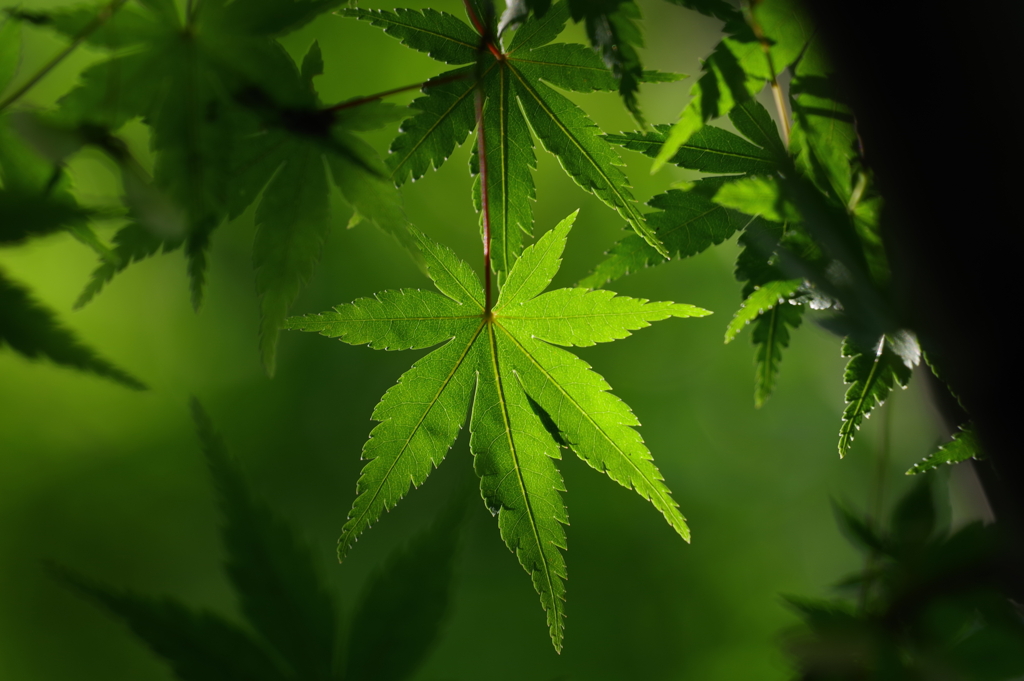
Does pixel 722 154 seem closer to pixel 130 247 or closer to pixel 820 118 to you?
pixel 820 118

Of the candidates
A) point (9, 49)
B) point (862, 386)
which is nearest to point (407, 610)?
point (862, 386)

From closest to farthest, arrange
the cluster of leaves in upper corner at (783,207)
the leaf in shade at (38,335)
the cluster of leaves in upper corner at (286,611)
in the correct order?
the cluster of leaves in upper corner at (783,207)
the leaf in shade at (38,335)
the cluster of leaves in upper corner at (286,611)

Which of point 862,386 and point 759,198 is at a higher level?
point 759,198

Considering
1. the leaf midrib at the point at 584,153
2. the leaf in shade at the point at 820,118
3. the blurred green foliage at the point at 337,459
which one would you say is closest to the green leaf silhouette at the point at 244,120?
the leaf midrib at the point at 584,153

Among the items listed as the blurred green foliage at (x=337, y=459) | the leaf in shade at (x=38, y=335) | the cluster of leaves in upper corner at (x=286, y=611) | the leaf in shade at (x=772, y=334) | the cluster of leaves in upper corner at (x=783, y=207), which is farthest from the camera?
the blurred green foliage at (x=337, y=459)

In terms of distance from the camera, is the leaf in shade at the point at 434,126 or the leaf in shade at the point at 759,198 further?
the leaf in shade at the point at 434,126

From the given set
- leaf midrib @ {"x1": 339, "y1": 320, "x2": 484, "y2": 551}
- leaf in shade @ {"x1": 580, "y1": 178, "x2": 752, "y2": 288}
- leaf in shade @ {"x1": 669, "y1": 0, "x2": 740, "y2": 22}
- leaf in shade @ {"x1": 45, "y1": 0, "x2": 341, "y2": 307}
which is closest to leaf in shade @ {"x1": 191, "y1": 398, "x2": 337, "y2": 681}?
leaf midrib @ {"x1": 339, "y1": 320, "x2": 484, "y2": 551}

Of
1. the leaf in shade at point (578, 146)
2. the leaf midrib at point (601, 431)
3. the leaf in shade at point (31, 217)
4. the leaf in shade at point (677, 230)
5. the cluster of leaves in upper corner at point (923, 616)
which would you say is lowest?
the cluster of leaves in upper corner at point (923, 616)

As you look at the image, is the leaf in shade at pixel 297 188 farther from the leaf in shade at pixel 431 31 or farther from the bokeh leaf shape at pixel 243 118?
the leaf in shade at pixel 431 31
